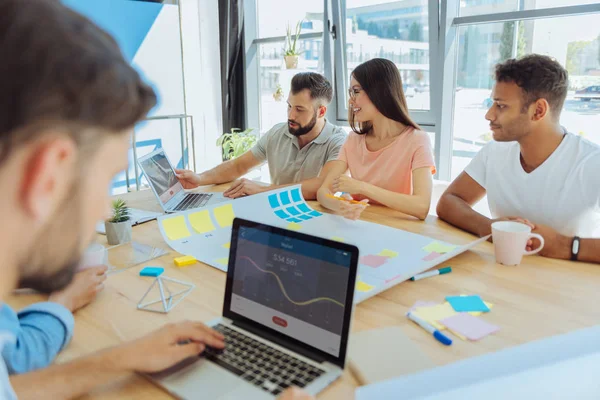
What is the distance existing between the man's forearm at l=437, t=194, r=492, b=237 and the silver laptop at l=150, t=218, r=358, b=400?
2.66 ft

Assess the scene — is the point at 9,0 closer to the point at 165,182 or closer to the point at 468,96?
the point at 165,182

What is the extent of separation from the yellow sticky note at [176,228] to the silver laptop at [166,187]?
33 centimetres

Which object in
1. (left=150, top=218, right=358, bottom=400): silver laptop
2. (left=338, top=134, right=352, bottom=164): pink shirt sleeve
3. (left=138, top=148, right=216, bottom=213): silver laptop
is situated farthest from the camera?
(left=338, top=134, right=352, bottom=164): pink shirt sleeve

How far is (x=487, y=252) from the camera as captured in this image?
132cm

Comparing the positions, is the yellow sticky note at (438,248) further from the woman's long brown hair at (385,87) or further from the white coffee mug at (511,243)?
the woman's long brown hair at (385,87)

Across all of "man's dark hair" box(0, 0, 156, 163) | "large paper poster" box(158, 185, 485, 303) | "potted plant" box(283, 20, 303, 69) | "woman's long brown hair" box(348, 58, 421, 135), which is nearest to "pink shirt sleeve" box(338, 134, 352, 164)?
"woman's long brown hair" box(348, 58, 421, 135)

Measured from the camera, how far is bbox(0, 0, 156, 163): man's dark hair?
1.20 ft

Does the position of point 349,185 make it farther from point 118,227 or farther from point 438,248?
point 118,227

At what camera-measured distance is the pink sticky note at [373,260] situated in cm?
120

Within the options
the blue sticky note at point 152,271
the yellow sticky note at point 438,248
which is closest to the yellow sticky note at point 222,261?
the blue sticky note at point 152,271

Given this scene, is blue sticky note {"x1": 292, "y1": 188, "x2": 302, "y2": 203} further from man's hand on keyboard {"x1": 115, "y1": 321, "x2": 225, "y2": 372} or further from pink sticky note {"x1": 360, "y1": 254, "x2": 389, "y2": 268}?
man's hand on keyboard {"x1": 115, "y1": 321, "x2": 225, "y2": 372}

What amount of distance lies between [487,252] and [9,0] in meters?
1.25

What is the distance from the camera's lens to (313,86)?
7.86 ft

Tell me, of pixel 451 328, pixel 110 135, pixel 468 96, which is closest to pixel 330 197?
pixel 451 328
